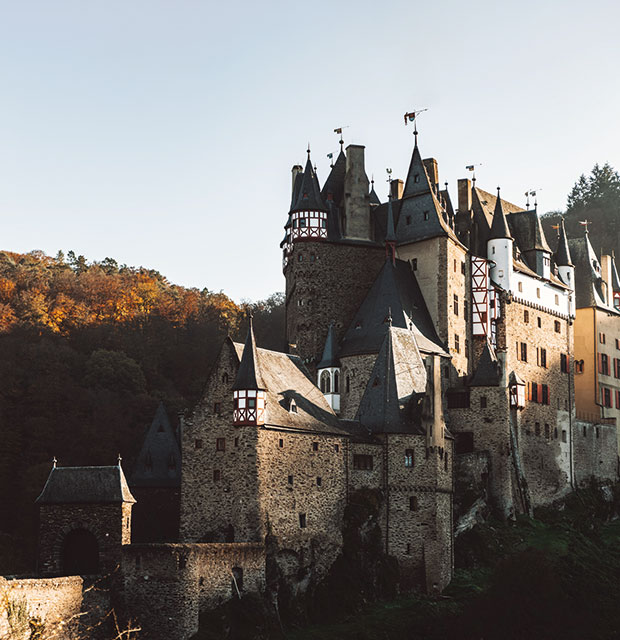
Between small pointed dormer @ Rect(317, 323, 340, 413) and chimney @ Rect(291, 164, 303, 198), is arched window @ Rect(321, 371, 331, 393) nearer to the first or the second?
small pointed dormer @ Rect(317, 323, 340, 413)

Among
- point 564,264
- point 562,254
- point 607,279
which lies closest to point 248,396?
point 564,264

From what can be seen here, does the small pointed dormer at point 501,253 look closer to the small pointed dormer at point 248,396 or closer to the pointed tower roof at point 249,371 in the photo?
the pointed tower roof at point 249,371

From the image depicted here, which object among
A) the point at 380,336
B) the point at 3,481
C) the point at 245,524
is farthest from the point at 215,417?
the point at 3,481

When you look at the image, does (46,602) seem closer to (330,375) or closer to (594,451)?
(330,375)

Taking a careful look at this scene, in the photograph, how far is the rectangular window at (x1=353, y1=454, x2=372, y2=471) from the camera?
49.0 metres

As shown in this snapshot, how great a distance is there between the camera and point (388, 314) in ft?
190

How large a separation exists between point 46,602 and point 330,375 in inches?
873

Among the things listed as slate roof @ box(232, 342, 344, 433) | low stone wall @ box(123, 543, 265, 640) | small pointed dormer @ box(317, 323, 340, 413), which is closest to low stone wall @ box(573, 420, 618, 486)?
small pointed dormer @ box(317, 323, 340, 413)

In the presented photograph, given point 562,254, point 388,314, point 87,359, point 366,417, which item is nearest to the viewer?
point 366,417

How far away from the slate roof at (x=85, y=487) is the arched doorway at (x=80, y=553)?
1.37 m

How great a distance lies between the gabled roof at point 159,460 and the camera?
5119 centimetres

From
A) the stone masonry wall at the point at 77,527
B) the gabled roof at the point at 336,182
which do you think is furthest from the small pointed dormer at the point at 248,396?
the gabled roof at the point at 336,182

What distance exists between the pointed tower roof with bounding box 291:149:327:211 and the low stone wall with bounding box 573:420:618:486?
20.4 metres

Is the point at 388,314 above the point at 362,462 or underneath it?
above
